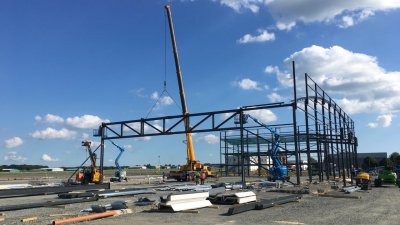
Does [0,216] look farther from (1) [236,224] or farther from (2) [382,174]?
(2) [382,174]

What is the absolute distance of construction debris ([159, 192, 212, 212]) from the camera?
1456cm

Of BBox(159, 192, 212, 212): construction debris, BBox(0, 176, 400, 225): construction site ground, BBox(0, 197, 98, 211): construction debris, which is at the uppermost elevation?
BBox(159, 192, 212, 212): construction debris

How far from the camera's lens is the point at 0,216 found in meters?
13.3

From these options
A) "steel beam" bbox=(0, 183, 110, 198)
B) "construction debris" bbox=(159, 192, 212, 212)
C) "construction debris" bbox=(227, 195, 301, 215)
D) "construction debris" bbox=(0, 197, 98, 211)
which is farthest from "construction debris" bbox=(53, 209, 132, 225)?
"steel beam" bbox=(0, 183, 110, 198)

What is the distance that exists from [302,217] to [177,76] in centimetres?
3811

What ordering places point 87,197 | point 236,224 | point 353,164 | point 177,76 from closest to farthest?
1. point 236,224
2. point 87,197
3. point 177,76
4. point 353,164

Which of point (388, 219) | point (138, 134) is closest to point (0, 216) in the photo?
point (388, 219)

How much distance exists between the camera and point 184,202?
593 inches

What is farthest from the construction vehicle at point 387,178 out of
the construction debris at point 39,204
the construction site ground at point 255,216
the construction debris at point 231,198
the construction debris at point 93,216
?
the construction debris at point 93,216

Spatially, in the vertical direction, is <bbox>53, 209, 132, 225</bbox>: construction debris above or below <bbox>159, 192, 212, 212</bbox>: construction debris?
below

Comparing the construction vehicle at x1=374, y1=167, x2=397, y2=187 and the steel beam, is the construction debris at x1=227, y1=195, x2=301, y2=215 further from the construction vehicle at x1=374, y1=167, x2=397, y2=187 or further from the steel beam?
the construction vehicle at x1=374, y1=167, x2=397, y2=187

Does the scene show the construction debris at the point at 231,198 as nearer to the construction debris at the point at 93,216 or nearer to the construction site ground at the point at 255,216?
the construction site ground at the point at 255,216

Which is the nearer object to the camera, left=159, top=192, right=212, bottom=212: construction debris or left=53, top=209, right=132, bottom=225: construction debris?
left=53, top=209, right=132, bottom=225: construction debris

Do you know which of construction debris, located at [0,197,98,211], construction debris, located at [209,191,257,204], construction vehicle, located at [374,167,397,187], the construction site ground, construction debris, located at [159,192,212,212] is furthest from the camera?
construction vehicle, located at [374,167,397,187]
